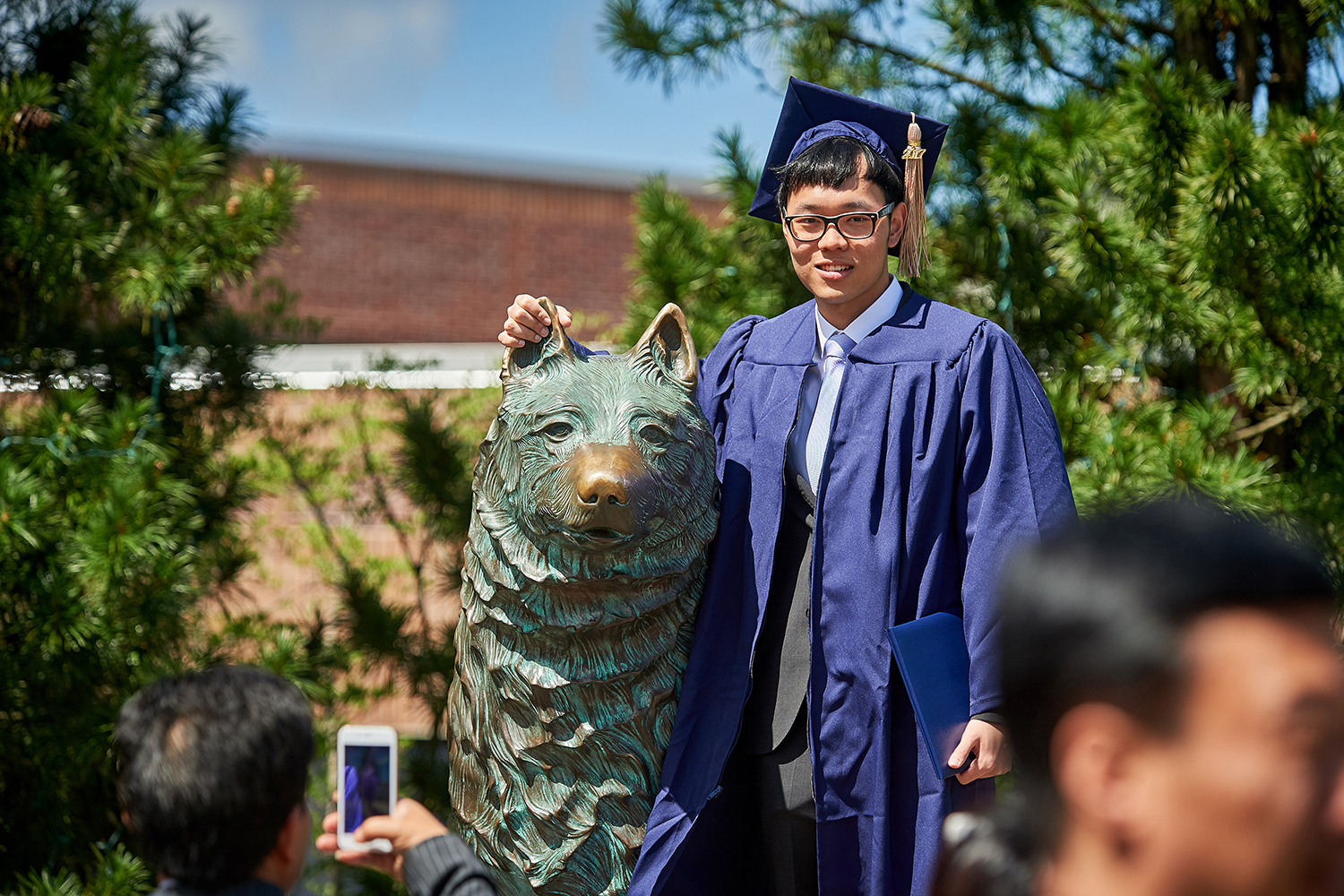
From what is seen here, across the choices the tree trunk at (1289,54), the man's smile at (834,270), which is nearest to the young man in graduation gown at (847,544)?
the man's smile at (834,270)

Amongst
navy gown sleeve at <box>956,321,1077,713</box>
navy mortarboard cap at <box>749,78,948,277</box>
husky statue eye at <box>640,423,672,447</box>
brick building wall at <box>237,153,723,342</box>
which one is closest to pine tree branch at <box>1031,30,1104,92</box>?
navy mortarboard cap at <box>749,78,948,277</box>

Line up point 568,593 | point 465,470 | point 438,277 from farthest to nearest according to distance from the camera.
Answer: point 438,277
point 465,470
point 568,593

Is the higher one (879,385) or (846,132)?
(846,132)

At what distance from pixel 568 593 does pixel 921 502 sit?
2.48 feet

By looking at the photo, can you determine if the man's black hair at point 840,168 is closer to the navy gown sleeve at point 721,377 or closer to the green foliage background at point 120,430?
the navy gown sleeve at point 721,377

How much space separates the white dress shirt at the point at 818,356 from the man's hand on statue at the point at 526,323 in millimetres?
563

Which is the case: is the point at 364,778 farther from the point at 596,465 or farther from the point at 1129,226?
the point at 1129,226

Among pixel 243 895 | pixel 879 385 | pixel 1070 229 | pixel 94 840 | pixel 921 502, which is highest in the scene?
pixel 1070 229

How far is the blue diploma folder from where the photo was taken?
2.37 metres

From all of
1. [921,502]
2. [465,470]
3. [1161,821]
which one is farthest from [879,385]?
[465,470]

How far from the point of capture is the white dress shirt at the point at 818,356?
8.85 ft

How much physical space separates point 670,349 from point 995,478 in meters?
0.77

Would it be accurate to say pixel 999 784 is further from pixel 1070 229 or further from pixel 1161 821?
pixel 1161 821

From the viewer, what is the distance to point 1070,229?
415cm
